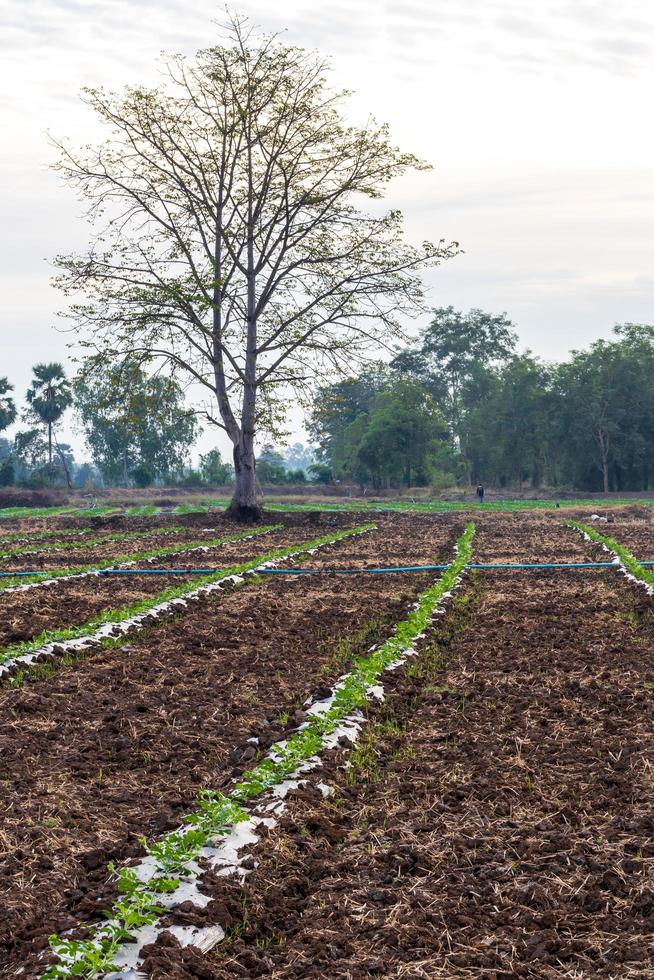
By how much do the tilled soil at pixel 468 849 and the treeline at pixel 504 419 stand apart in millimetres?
46201

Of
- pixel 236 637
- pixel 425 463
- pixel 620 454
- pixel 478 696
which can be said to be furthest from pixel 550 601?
pixel 425 463

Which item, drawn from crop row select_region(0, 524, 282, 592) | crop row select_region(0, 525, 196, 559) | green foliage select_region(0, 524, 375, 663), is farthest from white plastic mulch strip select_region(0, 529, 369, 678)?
crop row select_region(0, 525, 196, 559)

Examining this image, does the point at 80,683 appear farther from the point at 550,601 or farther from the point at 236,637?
the point at 550,601

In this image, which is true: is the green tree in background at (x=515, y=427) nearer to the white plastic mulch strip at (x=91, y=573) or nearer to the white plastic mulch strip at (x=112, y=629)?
the white plastic mulch strip at (x=91, y=573)

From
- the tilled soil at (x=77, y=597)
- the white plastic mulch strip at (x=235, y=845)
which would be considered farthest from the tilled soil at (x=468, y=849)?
the tilled soil at (x=77, y=597)

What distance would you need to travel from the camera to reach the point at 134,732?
7750 millimetres

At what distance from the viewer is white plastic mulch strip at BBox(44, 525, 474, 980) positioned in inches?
171

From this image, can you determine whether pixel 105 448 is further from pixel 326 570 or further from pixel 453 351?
pixel 326 570

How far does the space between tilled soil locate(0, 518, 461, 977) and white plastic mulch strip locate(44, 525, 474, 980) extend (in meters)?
0.20

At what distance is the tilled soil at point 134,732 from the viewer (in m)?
5.15

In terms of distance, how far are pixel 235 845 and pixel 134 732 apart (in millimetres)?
2512

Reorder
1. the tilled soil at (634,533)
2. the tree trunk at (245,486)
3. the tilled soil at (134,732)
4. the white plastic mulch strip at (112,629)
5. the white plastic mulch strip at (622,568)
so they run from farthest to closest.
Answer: the tree trunk at (245,486)
the tilled soil at (634,533)
the white plastic mulch strip at (622,568)
the white plastic mulch strip at (112,629)
the tilled soil at (134,732)

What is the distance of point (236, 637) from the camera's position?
11.8 metres

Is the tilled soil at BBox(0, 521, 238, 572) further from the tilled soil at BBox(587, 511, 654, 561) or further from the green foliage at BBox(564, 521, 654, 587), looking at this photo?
the tilled soil at BBox(587, 511, 654, 561)
